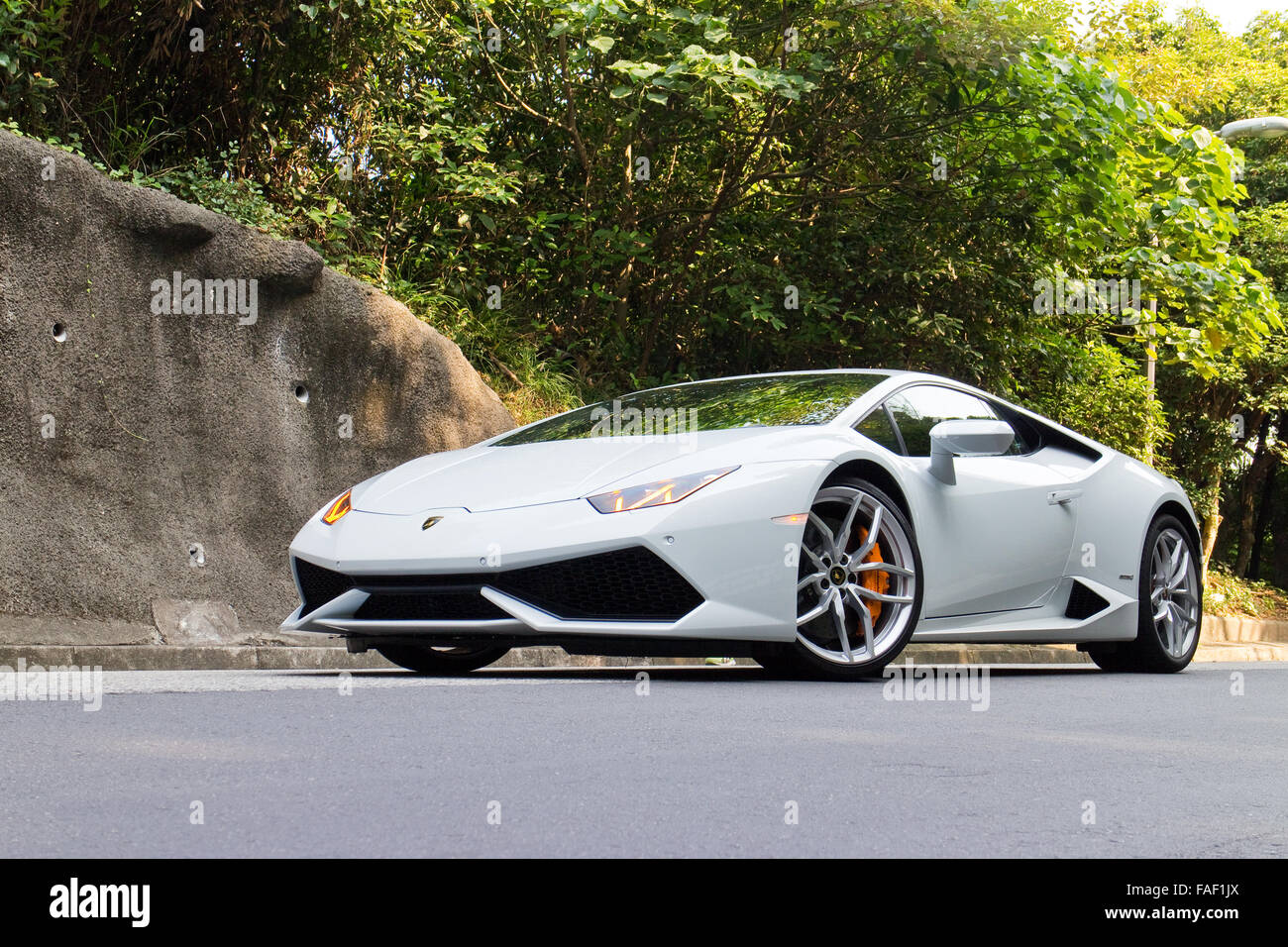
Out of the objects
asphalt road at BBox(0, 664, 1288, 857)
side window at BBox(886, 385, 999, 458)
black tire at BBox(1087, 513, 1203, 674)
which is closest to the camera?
asphalt road at BBox(0, 664, 1288, 857)

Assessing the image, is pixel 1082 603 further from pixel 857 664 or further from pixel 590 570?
pixel 590 570

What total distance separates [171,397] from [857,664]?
5.06 meters

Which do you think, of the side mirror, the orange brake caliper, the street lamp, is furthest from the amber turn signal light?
the street lamp

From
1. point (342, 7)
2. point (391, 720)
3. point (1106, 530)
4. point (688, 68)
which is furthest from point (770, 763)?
point (342, 7)

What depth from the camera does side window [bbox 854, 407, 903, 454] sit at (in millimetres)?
6285

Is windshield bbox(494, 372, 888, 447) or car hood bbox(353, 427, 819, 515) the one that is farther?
windshield bbox(494, 372, 888, 447)

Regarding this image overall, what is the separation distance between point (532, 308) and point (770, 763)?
9.34 meters

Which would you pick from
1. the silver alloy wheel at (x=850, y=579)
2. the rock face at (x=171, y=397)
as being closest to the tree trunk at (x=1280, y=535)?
the rock face at (x=171, y=397)

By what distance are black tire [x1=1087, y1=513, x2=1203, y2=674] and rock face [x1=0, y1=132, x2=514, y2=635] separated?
4.46 m

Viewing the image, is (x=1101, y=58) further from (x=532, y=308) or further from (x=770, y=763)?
(x=770, y=763)

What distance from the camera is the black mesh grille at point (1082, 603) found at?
22.6 feet

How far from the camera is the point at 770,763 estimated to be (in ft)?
13.2

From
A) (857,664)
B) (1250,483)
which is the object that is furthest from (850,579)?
(1250,483)

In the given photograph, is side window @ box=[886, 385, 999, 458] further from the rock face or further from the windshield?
the rock face
